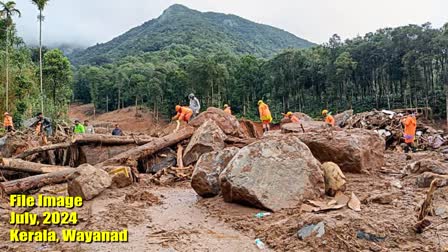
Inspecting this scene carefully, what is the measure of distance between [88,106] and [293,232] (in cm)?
7977

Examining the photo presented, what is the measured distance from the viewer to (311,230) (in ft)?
16.2

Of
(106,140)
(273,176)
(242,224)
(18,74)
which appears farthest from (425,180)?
(18,74)

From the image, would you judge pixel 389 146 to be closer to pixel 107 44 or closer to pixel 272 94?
pixel 272 94

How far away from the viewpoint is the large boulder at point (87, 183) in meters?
7.60

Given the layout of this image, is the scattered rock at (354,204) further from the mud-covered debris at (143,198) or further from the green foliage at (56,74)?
the green foliage at (56,74)

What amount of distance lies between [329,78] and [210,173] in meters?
42.9

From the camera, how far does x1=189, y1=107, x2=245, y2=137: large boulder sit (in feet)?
40.3

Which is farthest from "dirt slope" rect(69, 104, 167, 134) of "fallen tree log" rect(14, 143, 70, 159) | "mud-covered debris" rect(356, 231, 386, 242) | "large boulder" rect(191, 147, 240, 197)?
"mud-covered debris" rect(356, 231, 386, 242)

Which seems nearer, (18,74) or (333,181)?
(333,181)

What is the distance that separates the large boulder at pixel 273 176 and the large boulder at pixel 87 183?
2.58 metres

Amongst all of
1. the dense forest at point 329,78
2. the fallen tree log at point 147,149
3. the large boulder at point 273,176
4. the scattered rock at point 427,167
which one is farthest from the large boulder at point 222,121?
the dense forest at point 329,78

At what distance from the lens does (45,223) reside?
237 inches

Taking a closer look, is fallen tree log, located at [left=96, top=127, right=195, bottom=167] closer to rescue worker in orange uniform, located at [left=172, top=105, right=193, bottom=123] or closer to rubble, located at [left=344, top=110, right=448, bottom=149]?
rescue worker in orange uniform, located at [left=172, top=105, right=193, bottom=123]

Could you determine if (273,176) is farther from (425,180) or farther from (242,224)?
(425,180)
